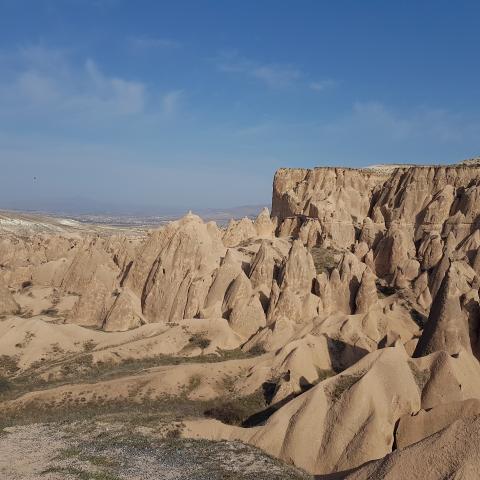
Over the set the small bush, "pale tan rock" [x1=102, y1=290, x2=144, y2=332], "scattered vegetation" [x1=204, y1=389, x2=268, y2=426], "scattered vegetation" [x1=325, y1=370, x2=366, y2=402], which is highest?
"scattered vegetation" [x1=325, y1=370, x2=366, y2=402]

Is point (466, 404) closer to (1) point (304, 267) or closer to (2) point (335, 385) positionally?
(2) point (335, 385)

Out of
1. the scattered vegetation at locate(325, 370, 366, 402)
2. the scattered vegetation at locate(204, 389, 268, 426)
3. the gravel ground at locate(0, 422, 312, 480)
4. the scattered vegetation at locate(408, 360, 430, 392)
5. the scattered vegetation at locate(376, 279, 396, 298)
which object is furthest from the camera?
the scattered vegetation at locate(376, 279, 396, 298)

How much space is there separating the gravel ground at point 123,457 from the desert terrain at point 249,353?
10 centimetres

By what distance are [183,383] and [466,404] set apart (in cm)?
1635

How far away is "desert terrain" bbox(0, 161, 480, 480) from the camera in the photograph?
66.2ft

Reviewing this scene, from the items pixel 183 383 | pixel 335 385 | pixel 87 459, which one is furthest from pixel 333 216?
pixel 87 459

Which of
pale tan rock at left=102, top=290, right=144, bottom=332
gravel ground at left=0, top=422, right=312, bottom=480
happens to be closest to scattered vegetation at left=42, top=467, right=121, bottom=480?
gravel ground at left=0, top=422, right=312, bottom=480

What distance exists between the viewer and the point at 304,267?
4572 centimetres

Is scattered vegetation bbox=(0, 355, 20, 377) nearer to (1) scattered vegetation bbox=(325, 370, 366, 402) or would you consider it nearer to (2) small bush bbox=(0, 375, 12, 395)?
(2) small bush bbox=(0, 375, 12, 395)

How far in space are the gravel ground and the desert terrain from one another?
103 mm

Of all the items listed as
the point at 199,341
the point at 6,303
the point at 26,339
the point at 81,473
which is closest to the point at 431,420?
the point at 81,473

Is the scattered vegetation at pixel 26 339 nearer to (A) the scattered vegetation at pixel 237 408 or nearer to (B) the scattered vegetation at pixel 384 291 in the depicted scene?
(A) the scattered vegetation at pixel 237 408

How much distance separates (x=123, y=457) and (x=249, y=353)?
18854 mm

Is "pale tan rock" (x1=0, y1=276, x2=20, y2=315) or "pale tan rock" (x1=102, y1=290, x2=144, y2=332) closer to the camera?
"pale tan rock" (x1=102, y1=290, x2=144, y2=332)
